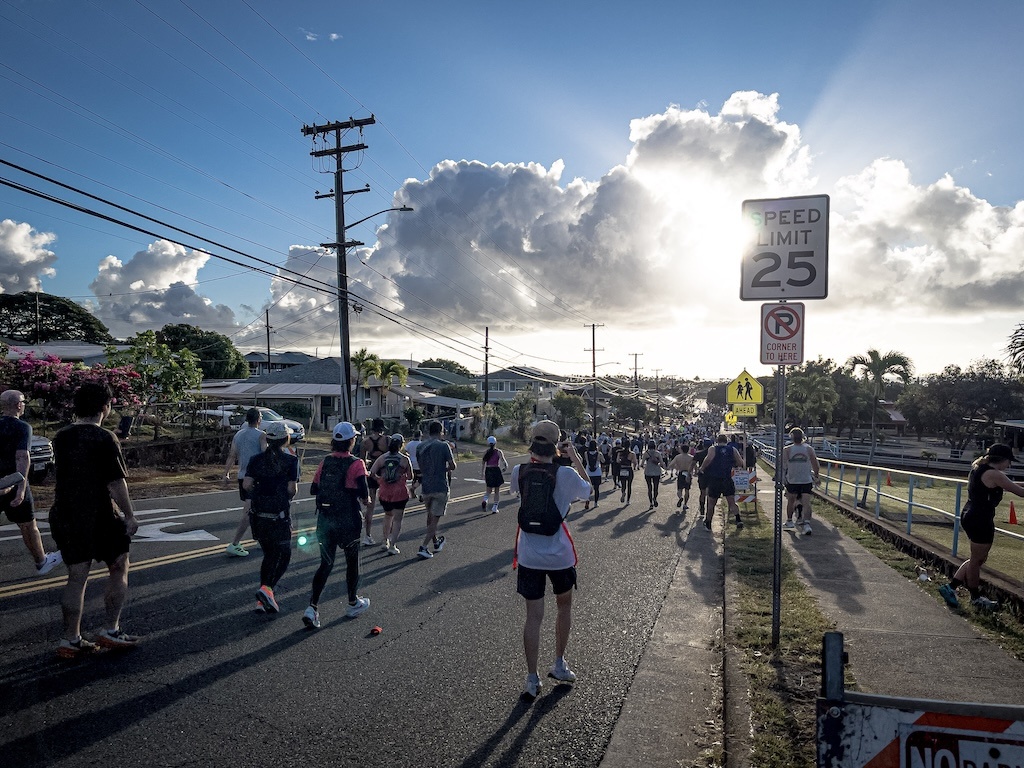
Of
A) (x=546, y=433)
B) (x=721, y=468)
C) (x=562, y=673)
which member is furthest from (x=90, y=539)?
(x=721, y=468)

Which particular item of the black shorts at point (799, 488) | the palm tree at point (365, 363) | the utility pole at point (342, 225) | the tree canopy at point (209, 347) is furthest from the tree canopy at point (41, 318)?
the black shorts at point (799, 488)

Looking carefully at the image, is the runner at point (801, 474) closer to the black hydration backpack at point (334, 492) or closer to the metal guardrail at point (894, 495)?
the metal guardrail at point (894, 495)

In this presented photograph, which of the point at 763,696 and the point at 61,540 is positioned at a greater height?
the point at 61,540

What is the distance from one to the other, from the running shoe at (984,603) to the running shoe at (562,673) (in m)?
4.19

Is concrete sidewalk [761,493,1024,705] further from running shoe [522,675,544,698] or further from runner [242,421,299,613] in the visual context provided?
runner [242,421,299,613]

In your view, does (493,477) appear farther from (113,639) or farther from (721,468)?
(113,639)

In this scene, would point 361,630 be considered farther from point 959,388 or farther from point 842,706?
point 959,388

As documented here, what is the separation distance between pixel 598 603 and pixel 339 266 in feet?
64.8

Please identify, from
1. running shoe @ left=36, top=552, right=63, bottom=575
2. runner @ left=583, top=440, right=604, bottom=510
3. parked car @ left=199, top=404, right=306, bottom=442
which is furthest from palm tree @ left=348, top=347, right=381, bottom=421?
running shoe @ left=36, top=552, right=63, bottom=575

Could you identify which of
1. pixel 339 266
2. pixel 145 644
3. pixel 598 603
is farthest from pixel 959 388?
pixel 145 644

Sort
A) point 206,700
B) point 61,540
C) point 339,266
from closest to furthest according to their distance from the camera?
point 206,700 < point 61,540 < point 339,266

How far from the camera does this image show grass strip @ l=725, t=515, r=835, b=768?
403cm

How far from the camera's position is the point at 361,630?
610 centimetres

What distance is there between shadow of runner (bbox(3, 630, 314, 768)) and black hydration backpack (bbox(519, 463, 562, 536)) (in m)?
2.35
